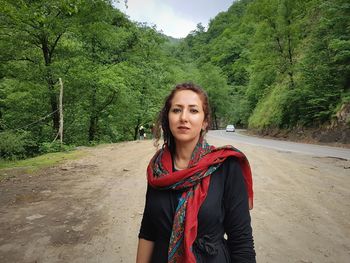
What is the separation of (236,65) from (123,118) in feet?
177

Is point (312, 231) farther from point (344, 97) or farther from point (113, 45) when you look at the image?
point (113, 45)

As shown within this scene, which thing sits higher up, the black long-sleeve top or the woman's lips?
the woman's lips

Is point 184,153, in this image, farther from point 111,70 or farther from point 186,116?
point 111,70

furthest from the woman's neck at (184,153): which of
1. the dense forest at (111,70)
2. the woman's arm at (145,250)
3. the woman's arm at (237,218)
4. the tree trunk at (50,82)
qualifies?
the tree trunk at (50,82)

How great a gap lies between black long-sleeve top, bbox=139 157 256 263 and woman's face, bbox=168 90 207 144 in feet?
0.97

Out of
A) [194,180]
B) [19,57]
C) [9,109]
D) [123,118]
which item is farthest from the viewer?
[123,118]

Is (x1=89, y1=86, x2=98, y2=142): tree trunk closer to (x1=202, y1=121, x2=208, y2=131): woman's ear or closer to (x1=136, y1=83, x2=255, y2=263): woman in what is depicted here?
(x1=202, y1=121, x2=208, y2=131): woman's ear

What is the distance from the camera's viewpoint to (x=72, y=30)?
52.7 feet

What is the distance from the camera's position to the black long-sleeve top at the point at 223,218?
5.73 ft

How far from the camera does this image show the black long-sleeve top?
5.73 feet

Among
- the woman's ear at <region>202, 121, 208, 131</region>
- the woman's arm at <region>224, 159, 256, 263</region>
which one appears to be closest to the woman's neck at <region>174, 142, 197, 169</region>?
the woman's ear at <region>202, 121, 208, 131</region>

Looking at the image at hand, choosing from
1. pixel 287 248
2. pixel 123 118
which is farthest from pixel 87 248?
pixel 123 118

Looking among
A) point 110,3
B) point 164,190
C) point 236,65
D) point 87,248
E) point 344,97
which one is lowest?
point 87,248

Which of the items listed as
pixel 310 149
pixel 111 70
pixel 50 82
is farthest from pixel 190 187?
pixel 111 70
